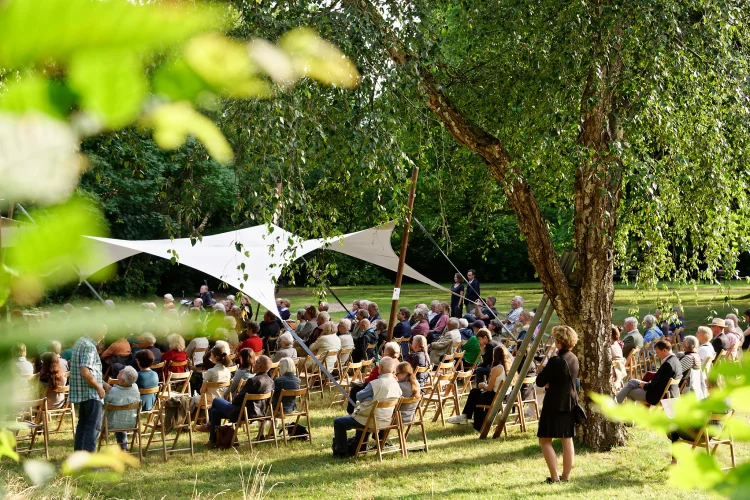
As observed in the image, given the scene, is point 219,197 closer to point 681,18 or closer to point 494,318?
point 494,318

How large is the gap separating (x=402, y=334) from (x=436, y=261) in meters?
27.7

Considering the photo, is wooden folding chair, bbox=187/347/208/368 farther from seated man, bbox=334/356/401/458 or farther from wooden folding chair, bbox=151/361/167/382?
seated man, bbox=334/356/401/458

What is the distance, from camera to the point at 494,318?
46.1ft

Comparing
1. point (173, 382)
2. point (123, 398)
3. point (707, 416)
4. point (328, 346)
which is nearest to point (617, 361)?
point (328, 346)

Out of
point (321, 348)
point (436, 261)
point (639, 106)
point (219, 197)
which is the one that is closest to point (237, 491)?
point (321, 348)

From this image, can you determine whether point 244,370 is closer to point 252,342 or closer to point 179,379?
→ point 179,379

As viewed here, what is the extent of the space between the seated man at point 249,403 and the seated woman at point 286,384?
186mm

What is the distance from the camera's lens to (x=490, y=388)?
9430 millimetres

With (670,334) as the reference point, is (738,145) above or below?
above

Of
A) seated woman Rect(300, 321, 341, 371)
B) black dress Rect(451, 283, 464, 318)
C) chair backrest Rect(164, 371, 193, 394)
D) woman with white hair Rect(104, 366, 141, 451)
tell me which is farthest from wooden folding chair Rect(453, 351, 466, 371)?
black dress Rect(451, 283, 464, 318)

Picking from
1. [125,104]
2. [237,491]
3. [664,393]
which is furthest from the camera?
[664,393]

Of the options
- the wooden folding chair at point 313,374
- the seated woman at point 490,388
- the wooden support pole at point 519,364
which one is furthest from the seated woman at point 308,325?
the wooden support pole at point 519,364

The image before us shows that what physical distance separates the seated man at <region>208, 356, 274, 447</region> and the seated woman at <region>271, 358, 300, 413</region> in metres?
0.19

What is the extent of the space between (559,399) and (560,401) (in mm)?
20
